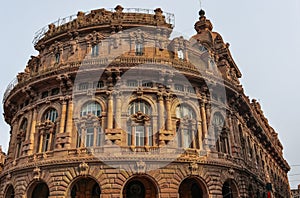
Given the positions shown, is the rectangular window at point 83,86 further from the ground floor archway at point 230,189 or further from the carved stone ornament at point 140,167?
the ground floor archway at point 230,189

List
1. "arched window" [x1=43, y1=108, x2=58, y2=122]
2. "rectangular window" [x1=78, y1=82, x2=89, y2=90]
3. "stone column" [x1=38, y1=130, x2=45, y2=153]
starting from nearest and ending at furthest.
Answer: "stone column" [x1=38, y1=130, x2=45, y2=153]
"rectangular window" [x1=78, y1=82, x2=89, y2=90]
"arched window" [x1=43, y1=108, x2=58, y2=122]

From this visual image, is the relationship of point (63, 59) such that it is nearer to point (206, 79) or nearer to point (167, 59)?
point (167, 59)

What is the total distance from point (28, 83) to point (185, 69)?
14799mm

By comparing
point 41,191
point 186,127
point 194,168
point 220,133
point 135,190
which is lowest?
point 135,190

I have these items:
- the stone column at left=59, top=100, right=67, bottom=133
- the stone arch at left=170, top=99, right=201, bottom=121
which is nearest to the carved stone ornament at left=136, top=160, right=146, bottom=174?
the stone arch at left=170, top=99, right=201, bottom=121

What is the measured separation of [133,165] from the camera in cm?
2364

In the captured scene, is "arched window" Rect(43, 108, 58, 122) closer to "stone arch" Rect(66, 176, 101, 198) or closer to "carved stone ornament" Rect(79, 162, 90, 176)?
"carved stone ornament" Rect(79, 162, 90, 176)

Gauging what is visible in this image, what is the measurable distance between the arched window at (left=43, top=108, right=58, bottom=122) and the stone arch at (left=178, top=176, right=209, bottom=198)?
12503 millimetres

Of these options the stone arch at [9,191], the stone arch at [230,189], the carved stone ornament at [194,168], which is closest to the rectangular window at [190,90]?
the carved stone ornament at [194,168]

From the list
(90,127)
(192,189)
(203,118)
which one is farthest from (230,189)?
(90,127)

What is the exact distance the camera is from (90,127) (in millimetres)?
26125

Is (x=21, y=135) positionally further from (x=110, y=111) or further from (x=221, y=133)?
(x=221, y=133)

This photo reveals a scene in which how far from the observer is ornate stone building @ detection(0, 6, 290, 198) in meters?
24.0

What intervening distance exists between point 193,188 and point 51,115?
46.2 ft
